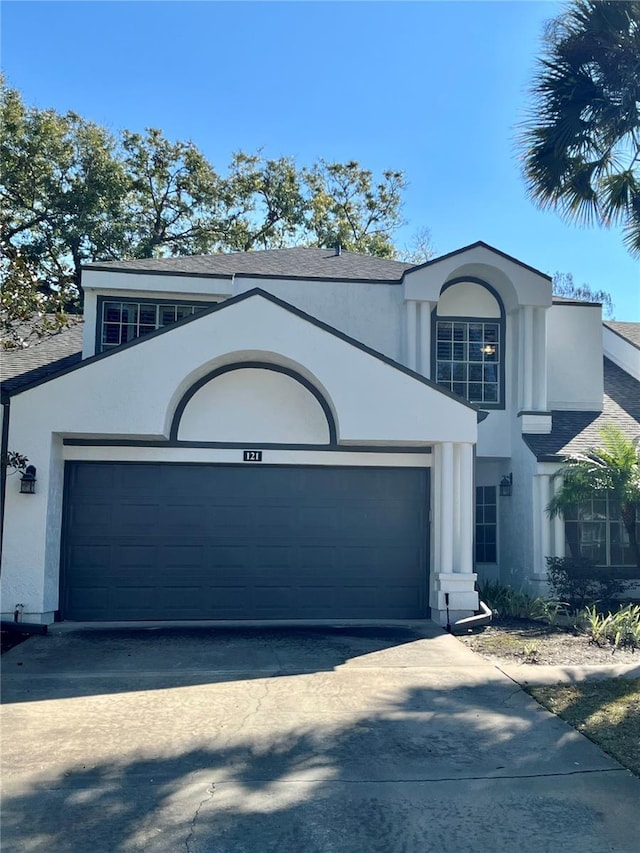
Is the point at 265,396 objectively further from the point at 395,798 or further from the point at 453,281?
the point at 395,798

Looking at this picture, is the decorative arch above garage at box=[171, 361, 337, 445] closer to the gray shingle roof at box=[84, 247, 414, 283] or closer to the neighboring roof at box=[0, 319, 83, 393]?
the neighboring roof at box=[0, 319, 83, 393]

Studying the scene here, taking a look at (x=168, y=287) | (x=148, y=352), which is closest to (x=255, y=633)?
(x=148, y=352)

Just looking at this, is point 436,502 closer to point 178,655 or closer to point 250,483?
point 250,483

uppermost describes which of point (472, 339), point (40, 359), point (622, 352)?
point (622, 352)

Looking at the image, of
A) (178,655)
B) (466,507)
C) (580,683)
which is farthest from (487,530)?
(178,655)

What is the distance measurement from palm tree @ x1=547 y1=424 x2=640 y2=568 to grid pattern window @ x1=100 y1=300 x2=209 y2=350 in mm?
7546

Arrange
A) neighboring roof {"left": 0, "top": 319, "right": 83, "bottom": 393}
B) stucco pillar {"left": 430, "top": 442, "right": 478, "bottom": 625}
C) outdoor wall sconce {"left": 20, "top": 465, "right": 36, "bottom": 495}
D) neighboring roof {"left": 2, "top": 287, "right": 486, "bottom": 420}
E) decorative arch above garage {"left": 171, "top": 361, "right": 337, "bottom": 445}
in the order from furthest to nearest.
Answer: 1. neighboring roof {"left": 0, "top": 319, "right": 83, "bottom": 393}
2. decorative arch above garage {"left": 171, "top": 361, "right": 337, "bottom": 445}
3. stucco pillar {"left": 430, "top": 442, "right": 478, "bottom": 625}
4. neighboring roof {"left": 2, "top": 287, "right": 486, "bottom": 420}
5. outdoor wall sconce {"left": 20, "top": 465, "right": 36, "bottom": 495}

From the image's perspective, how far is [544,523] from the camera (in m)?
12.7

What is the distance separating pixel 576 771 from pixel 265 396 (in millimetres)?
7442

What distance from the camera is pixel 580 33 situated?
439 inches

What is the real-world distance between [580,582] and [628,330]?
10194mm

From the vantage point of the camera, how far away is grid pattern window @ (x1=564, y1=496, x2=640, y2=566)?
1289 centimetres

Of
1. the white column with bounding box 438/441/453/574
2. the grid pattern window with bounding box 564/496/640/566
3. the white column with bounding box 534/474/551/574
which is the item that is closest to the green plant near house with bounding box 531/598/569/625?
the white column with bounding box 534/474/551/574

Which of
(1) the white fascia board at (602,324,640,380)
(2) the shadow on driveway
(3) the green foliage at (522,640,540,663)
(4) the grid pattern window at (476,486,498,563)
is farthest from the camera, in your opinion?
(1) the white fascia board at (602,324,640,380)
